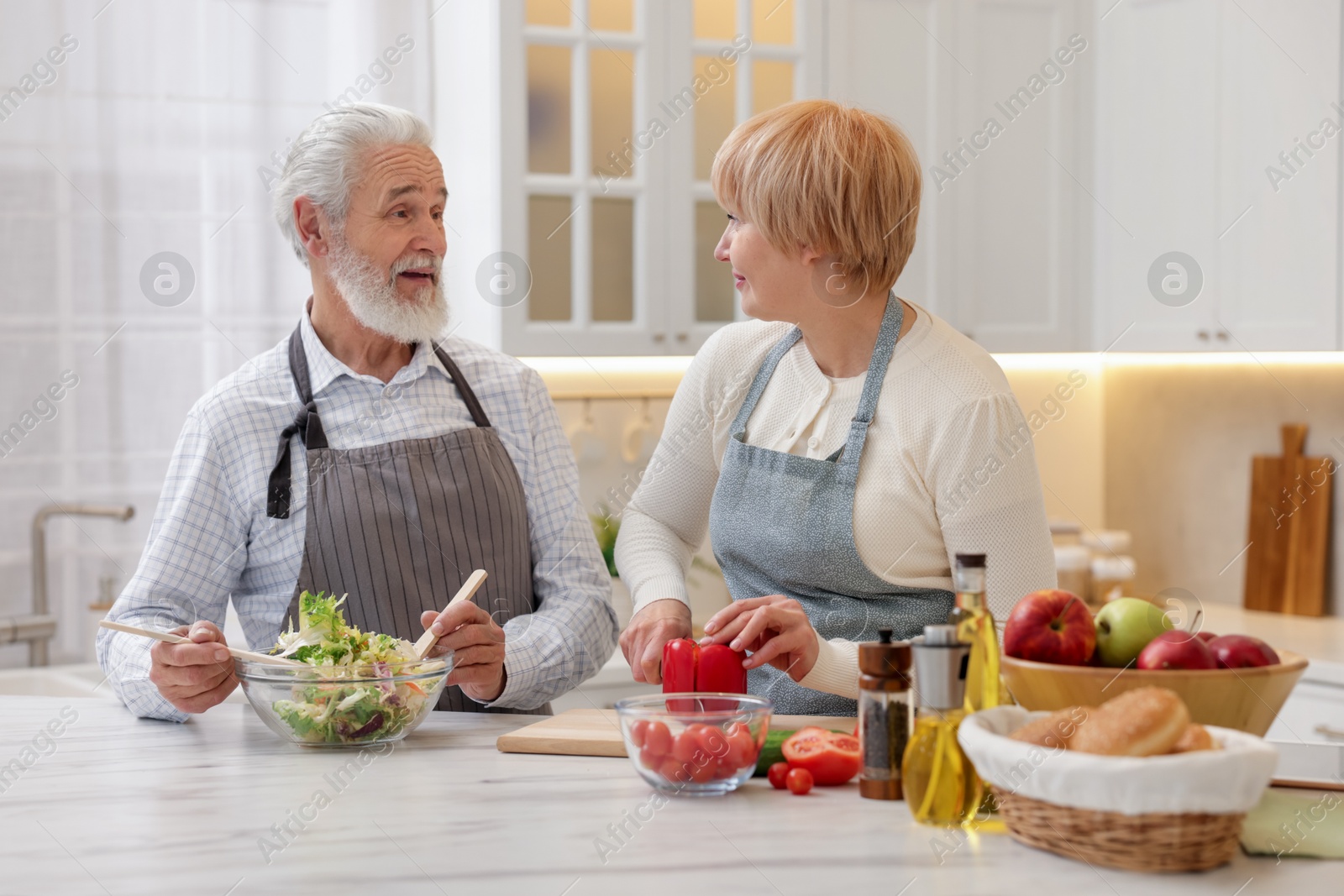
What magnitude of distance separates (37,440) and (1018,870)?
7.87 feet

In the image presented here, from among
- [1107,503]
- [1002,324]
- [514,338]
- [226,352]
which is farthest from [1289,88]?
[226,352]

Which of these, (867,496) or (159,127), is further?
(159,127)

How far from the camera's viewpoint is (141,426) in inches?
115

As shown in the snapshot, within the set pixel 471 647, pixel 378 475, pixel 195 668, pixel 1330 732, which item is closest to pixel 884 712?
pixel 471 647

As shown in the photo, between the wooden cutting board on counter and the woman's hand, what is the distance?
74mm

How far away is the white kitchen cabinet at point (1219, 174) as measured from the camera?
9.72 feet

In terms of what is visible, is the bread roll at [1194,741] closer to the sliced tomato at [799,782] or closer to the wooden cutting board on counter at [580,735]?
the sliced tomato at [799,782]

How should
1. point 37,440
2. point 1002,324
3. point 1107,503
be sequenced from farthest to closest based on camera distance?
1. point 1107,503
2. point 1002,324
3. point 37,440

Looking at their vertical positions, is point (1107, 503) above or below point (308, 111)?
below

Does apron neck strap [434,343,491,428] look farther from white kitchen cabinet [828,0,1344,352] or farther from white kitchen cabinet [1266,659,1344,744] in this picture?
white kitchen cabinet [1266,659,1344,744]

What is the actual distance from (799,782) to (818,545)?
423 mm

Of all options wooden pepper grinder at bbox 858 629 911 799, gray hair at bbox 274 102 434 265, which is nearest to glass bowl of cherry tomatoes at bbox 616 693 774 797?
wooden pepper grinder at bbox 858 629 911 799

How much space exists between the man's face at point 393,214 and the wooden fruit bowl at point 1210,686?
1.14 metres

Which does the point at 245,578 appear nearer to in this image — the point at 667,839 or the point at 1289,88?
the point at 667,839
